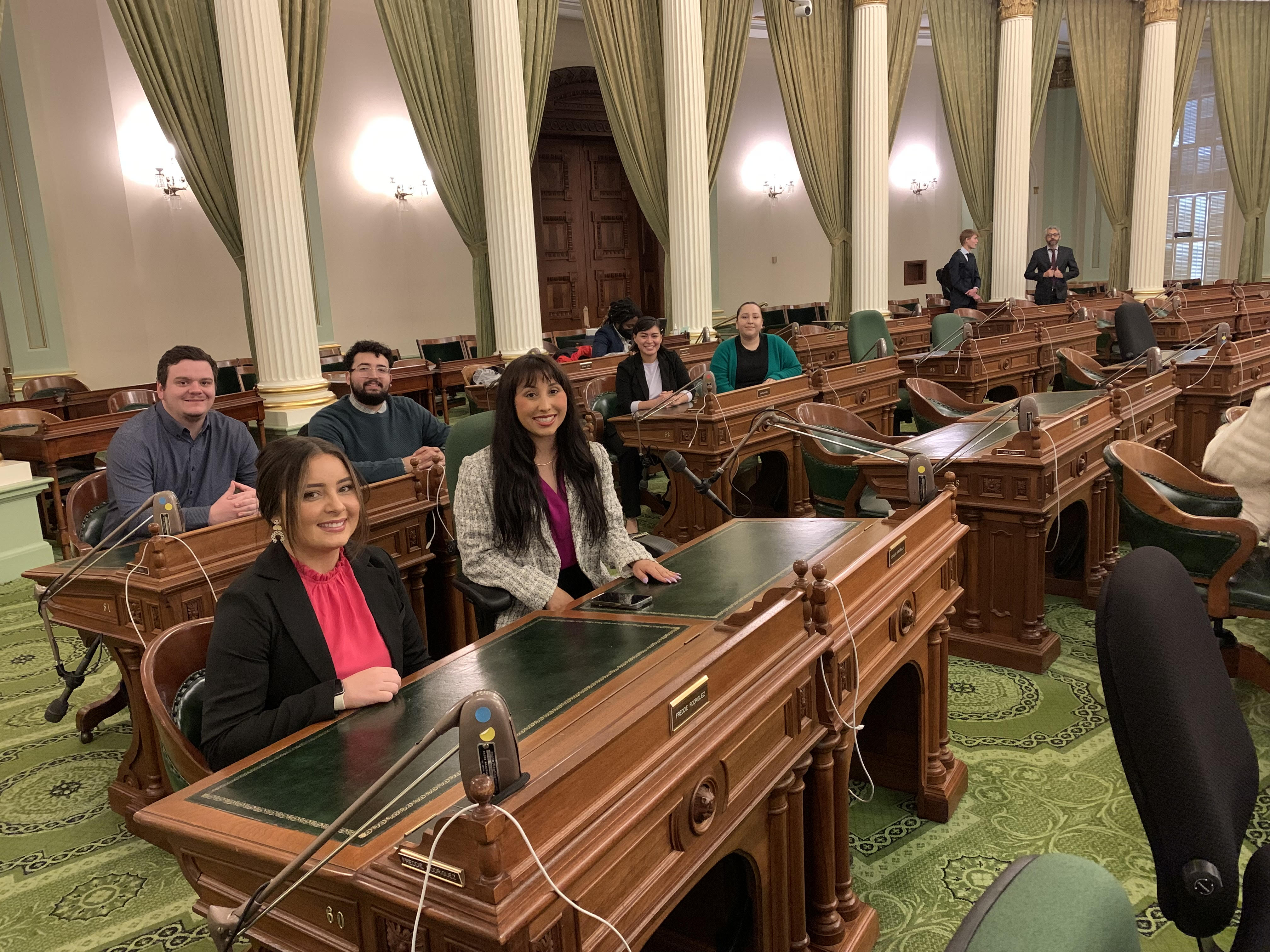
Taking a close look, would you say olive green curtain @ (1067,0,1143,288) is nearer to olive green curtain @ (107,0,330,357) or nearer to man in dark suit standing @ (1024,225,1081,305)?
man in dark suit standing @ (1024,225,1081,305)

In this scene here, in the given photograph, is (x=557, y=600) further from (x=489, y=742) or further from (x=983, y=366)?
(x=983, y=366)

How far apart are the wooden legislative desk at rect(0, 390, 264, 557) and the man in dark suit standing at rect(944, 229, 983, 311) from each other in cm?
713

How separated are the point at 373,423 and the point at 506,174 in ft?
13.2

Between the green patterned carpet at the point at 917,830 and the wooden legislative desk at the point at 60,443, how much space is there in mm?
2129

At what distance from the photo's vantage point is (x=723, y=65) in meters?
9.12

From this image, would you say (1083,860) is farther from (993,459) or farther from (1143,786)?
(993,459)

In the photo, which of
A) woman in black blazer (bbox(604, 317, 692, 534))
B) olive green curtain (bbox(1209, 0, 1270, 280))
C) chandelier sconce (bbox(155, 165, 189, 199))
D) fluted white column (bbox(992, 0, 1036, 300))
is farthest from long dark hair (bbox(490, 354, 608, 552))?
olive green curtain (bbox(1209, 0, 1270, 280))

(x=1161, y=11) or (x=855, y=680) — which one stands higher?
(x=1161, y=11)

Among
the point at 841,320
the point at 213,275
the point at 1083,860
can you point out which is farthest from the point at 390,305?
the point at 1083,860

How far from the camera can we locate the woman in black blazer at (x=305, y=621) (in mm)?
1688

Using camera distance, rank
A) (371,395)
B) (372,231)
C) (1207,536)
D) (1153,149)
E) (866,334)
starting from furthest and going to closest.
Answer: (1153,149) < (372,231) < (866,334) < (371,395) < (1207,536)

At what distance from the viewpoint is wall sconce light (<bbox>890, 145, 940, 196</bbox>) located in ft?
46.6

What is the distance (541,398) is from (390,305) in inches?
312

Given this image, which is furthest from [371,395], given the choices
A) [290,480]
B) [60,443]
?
[60,443]
